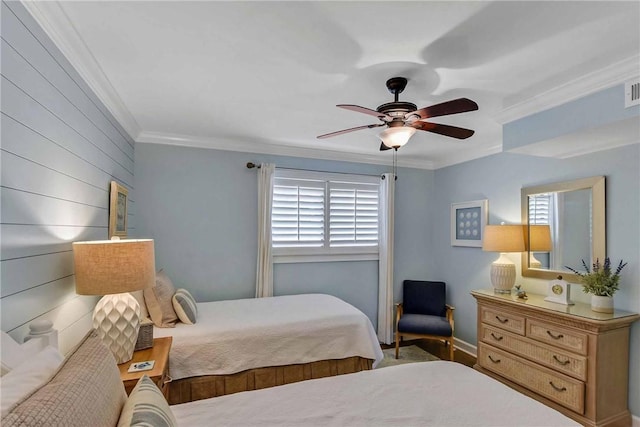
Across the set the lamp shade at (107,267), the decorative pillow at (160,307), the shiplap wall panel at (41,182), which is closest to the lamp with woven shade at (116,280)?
the lamp shade at (107,267)

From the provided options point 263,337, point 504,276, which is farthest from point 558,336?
point 263,337

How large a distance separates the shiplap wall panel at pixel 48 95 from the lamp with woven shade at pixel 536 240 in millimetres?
3873

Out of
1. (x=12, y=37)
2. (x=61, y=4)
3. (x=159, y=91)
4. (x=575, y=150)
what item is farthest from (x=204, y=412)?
(x=575, y=150)

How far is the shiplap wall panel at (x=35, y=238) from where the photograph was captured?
4.27ft

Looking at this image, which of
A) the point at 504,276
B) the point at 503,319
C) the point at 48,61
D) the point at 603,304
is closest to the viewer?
the point at 48,61

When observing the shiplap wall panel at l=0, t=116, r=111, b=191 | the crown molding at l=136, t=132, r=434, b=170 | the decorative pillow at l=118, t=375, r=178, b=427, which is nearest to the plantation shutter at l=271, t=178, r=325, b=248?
A: the crown molding at l=136, t=132, r=434, b=170

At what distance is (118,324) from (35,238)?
2.29ft

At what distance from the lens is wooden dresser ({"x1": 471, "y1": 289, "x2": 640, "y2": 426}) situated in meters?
2.37

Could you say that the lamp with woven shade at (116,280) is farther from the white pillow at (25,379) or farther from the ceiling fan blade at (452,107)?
the ceiling fan blade at (452,107)

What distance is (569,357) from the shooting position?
250 cm

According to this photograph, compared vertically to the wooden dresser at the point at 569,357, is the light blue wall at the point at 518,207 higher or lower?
higher

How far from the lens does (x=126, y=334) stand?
197cm

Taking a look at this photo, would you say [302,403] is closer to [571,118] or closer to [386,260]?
[571,118]

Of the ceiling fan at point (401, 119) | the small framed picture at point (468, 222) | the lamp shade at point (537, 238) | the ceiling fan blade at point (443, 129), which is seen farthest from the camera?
the small framed picture at point (468, 222)
